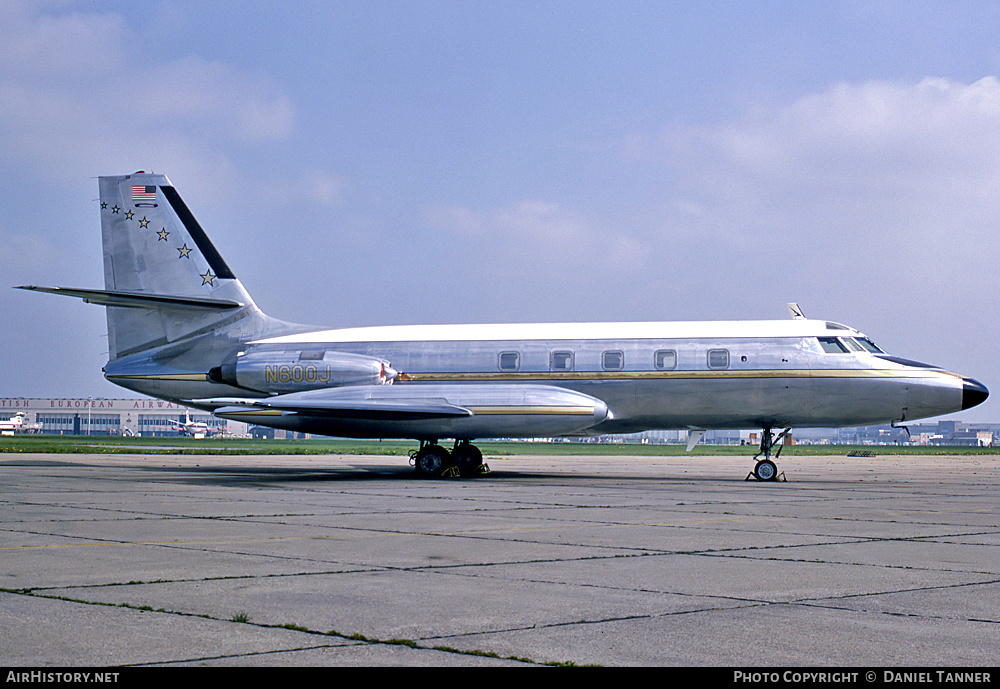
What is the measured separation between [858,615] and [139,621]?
4480 millimetres

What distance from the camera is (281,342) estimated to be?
28.5 m

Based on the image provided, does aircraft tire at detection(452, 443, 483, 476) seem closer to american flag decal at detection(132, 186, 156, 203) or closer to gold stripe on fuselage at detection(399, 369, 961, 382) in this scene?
gold stripe on fuselage at detection(399, 369, 961, 382)

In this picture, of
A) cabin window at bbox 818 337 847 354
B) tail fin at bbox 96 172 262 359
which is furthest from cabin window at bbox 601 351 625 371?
tail fin at bbox 96 172 262 359

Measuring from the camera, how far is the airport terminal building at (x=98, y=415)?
596ft

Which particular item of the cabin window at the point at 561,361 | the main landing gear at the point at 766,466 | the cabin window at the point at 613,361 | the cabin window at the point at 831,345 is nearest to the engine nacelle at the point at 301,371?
the cabin window at the point at 561,361

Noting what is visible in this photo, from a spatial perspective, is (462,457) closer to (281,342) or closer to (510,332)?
(510,332)

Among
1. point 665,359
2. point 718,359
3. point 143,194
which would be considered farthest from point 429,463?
point 143,194

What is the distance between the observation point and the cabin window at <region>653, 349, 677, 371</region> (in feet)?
82.9

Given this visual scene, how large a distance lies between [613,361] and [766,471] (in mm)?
4576

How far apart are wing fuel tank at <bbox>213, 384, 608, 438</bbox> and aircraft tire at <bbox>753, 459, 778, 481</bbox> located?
154 inches

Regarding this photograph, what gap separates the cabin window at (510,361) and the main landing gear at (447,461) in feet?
8.89

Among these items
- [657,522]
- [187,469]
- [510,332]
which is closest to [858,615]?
[657,522]

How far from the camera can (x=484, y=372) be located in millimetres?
26406

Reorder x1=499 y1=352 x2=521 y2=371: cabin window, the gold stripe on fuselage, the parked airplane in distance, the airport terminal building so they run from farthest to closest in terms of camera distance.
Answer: the airport terminal building, x1=499 y1=352 x2=521 y2=371: cabin window, the parked airplane in distance, the gold stripe on fuselage
